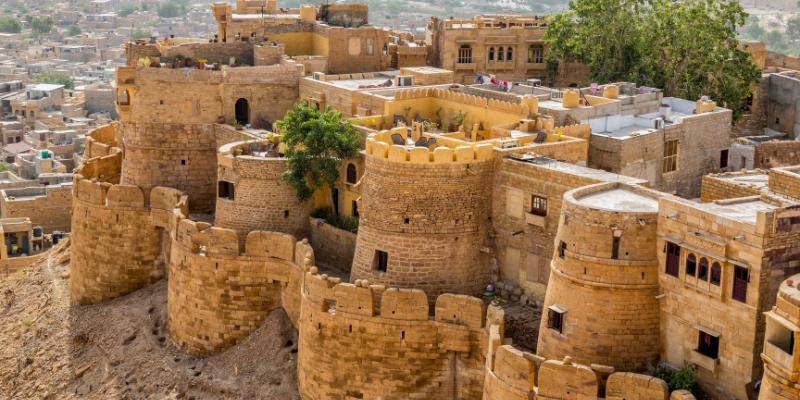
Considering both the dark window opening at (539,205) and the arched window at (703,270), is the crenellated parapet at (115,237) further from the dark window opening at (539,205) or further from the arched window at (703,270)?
the arched window at (703,270)

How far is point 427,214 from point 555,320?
19.0 feet

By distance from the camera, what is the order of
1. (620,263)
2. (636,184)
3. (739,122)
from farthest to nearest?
(739,122) < (636,184) < (620,263)

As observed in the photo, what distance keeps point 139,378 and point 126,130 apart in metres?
9.96

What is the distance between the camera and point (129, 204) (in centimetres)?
4328

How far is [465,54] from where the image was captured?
5159 centimetres

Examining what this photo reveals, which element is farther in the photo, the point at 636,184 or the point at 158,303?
the point at 158,303

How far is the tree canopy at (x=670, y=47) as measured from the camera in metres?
47.4

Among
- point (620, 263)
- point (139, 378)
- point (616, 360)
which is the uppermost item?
point (620, 263)

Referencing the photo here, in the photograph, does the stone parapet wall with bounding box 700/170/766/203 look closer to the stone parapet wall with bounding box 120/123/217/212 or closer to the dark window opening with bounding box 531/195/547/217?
the dark window opening with bounding box 531/195/547/217

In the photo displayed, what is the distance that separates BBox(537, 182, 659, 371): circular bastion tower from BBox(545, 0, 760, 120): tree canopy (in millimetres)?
19487

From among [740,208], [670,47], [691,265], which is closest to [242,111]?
[670,47]

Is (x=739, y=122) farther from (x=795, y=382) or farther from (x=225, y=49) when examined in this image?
(x=795, y=382)

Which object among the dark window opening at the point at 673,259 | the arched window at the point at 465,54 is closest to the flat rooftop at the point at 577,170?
the dark window opening at the point at 673,259

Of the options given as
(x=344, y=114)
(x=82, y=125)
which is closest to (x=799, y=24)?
(x=82, y=125)
